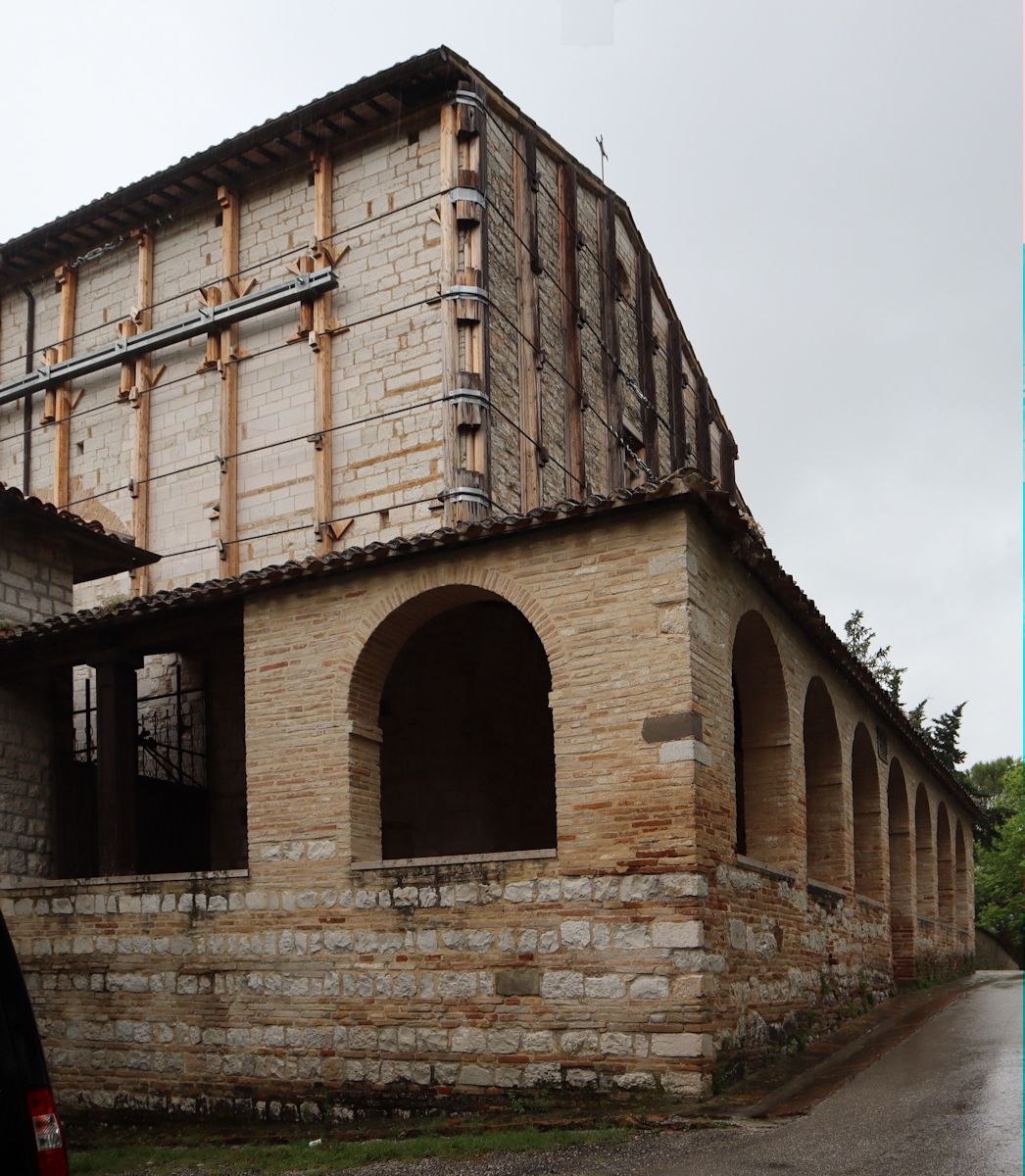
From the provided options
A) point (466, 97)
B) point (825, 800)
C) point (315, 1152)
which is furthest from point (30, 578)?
point (825, 800)

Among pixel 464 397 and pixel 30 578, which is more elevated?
pixel 464 397

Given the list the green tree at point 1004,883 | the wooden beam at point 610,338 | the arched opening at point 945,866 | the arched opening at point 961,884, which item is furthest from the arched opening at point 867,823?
the green tree at point 1004,883

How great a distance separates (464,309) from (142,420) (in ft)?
17.4

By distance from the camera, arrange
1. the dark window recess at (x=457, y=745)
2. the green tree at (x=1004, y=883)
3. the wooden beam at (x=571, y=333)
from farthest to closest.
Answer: the green tree at (x=1004, y=883), the wooden beam at (x=571, y=333), the dark window recess at (x=457, y=745)

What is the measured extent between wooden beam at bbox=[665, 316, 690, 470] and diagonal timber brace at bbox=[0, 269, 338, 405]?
854cm

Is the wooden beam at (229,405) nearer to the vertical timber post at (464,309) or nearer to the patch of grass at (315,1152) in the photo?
the vertical timber post at (464,309)

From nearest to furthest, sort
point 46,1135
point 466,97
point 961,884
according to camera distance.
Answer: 1. point 46,1135
2. point 466,97
3. point 961,884

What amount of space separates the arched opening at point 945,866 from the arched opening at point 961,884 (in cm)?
53

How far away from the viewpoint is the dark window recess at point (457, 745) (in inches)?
549

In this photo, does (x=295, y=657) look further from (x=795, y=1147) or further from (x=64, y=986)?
(x=795, y=1147)

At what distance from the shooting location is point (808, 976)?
12.2 metres

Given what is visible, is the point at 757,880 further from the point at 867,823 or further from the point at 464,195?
the point at 464,195

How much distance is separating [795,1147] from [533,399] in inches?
464

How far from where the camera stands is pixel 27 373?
66.4 feet
